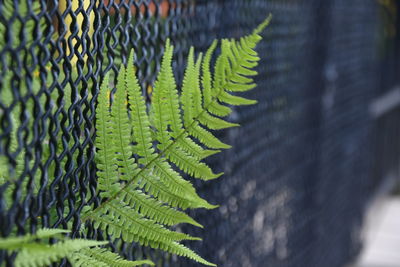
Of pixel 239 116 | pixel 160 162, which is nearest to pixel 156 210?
pixel 160 162

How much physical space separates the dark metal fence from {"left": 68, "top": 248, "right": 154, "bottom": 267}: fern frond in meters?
0.06

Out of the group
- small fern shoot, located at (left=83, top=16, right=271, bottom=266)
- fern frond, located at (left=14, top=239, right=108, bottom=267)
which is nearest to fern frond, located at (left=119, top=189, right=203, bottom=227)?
small fern shoot, located at (left=83, top=16, right=271, bottom=266)

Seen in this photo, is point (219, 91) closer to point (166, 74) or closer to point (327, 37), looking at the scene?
point (166, 74)

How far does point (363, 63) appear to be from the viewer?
3.41m

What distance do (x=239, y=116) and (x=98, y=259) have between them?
866 mm

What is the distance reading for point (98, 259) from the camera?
77 cm

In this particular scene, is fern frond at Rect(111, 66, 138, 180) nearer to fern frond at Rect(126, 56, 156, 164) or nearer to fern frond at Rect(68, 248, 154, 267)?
fern frond at Rect(126, 56, 156, 164)

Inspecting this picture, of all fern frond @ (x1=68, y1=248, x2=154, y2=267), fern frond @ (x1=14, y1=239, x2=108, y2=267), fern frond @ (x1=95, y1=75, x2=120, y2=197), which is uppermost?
fern frond @ (x1=95, y1=75, x2=120, y2=197)

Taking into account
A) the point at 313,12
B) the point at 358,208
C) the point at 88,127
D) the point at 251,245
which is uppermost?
the point at 313,12

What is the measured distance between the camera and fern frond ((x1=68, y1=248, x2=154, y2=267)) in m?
0.74

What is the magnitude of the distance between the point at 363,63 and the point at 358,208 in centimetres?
95

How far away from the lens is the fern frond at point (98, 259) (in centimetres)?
74

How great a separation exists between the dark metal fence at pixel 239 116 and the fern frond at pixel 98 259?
0.18 ft

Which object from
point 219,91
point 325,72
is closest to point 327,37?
point 325,72
